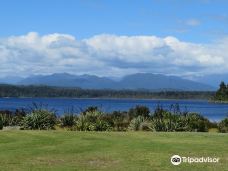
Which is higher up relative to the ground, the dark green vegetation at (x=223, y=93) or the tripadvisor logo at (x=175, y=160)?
the dark green vegetation at (x=223, y=93)

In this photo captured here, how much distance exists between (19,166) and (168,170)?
3.93 m

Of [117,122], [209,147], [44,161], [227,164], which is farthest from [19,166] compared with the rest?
[117,122]

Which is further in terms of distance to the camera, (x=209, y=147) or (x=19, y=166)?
(x=209, y=147)

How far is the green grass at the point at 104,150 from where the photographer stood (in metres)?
14.5

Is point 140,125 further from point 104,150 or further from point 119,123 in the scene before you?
point 104,150

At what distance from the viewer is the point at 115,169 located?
14.0 metres

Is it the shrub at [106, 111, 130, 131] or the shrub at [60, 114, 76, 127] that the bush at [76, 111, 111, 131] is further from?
the shrub at [60, 114, 76, 127]

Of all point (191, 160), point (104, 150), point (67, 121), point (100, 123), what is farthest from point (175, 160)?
point (67, 121)

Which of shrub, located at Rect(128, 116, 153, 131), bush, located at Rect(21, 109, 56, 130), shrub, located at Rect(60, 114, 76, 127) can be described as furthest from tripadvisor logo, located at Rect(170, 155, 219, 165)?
shrub, located at Rect(60, 114, 76, 127)

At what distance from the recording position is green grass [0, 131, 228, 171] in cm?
1454

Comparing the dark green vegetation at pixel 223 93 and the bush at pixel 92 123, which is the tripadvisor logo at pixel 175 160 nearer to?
the bush at pixel 92 123

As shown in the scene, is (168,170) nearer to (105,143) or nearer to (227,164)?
(227,164)

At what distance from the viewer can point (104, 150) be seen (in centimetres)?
1719

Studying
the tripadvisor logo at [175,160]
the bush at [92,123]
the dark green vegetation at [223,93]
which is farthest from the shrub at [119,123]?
the dark green vegetation at [223,93]
